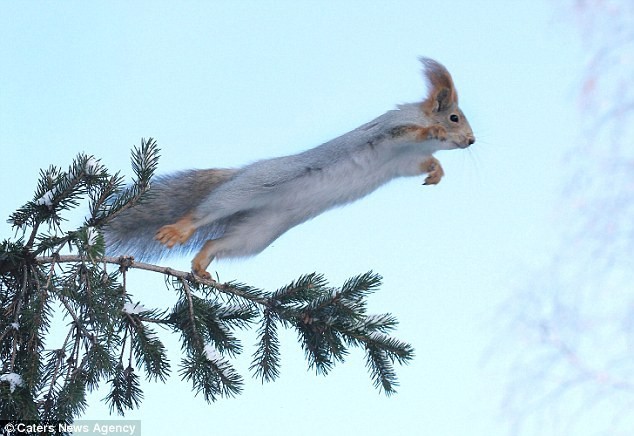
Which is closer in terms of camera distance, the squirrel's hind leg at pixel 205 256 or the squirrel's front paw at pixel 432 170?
the squirrel's hind leg at pixel 205 256

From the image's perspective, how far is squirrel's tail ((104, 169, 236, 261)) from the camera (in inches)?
98.8

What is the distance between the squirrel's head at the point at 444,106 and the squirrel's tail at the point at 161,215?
0.77m

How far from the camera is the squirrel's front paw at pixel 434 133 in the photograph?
280cm

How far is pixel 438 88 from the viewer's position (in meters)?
3.06

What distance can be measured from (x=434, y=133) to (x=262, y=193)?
646 mm

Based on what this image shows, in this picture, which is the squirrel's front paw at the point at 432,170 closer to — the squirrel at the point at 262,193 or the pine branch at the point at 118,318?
the squirrel at the point at 262,193

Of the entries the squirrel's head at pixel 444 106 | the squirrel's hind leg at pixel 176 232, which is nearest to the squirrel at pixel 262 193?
the squirrel's hind leg at pixel 176 232

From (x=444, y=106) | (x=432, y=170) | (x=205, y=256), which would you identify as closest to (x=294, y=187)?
(x=205, y=256)

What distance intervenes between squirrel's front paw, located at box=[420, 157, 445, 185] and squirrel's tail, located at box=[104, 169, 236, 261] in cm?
66

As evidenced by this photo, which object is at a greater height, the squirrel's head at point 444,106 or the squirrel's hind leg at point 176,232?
the squirrel's head at point 444,106

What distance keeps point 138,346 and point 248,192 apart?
0.86m

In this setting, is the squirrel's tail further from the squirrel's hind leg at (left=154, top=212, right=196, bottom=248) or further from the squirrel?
the squirrel's hind leg at (left=154, top=212, right=196, bottom=248)

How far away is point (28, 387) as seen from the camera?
1.58m

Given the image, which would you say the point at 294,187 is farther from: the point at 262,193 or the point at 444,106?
the point at 444,106
